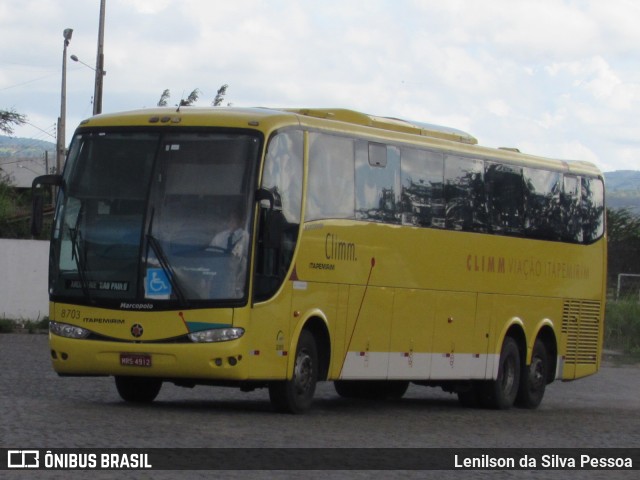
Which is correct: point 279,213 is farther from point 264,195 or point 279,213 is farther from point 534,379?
point 534,379

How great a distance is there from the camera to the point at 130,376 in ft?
61.6

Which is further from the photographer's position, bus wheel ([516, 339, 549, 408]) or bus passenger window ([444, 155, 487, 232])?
bus wheel ([516, 339, 549, 408])

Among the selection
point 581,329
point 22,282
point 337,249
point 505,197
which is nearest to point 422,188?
point 337,249

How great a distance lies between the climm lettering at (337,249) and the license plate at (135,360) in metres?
2.81

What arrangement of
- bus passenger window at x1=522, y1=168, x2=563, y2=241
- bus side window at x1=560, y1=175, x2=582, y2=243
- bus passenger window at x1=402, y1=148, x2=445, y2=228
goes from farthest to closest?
bus side window at x1=560, y1=175, x2=582, y2=243
bus passenger window at x1=522, y1=168, x2=563, y2=241
bus passenger window at x1=402, y1=148, x2=445, y2=228

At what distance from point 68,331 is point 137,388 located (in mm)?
1718

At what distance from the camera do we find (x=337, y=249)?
1948 centimetres

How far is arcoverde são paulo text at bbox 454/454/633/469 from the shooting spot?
1421cm

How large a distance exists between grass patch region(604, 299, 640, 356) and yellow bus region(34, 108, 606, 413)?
82.5 feet

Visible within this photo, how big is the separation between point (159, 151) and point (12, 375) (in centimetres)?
651

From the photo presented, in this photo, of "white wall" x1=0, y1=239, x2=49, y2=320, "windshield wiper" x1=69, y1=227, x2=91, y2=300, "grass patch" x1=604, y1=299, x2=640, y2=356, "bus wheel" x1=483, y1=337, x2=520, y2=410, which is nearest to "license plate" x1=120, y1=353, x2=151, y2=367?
"windshield wiper" x1=69, y1=227, x2=91, y2=300

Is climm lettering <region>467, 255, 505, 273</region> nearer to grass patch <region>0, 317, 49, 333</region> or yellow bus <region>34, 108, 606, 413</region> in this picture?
yellow bus <region>34, 108, 606, 413</region>

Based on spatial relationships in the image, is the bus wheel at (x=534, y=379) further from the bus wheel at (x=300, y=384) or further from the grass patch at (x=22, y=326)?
the grass patch at (x=22, y=326)

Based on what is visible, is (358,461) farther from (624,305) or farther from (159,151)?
(624,305)
